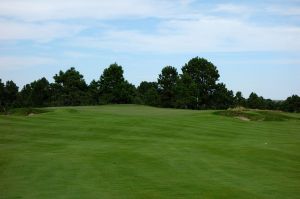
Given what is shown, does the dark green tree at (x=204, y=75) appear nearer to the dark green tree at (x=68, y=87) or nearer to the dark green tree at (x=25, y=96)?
the dark green tree at (x=68, y=87)

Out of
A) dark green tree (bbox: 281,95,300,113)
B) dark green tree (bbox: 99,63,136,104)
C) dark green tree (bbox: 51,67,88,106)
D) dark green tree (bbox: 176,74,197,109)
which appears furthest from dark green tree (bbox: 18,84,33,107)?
dark green tree (bbox: 281,95,300,113)

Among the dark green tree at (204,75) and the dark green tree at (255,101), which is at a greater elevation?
the dark green tree at (204,75)

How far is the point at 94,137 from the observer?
2486 centimetres

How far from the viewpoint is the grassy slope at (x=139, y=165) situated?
444 inches

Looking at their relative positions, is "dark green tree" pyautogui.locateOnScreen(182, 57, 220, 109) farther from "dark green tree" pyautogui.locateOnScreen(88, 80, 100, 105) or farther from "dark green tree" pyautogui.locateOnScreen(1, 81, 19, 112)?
"dark green tree" pyautogui.locateOnScreen(1, 81, 19, 112)

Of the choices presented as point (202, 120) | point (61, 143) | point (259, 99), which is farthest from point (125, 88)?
point (61, 143)

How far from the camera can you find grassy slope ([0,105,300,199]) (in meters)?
11.3

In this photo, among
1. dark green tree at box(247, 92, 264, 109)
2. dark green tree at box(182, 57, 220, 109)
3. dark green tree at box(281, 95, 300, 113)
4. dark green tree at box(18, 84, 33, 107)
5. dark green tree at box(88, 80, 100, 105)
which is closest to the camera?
dark green tree at box(281, 95, 300, 113)

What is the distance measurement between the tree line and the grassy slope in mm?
60604

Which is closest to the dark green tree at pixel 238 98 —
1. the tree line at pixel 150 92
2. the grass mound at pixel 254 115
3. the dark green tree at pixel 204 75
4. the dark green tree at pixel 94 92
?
the tree line at pixel 150 92

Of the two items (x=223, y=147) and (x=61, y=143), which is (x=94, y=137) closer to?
(x=61, y=143)

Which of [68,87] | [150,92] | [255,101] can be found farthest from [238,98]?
[68,87]

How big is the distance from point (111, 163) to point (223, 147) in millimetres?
6127

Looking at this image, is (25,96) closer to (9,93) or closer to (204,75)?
(9,93)
